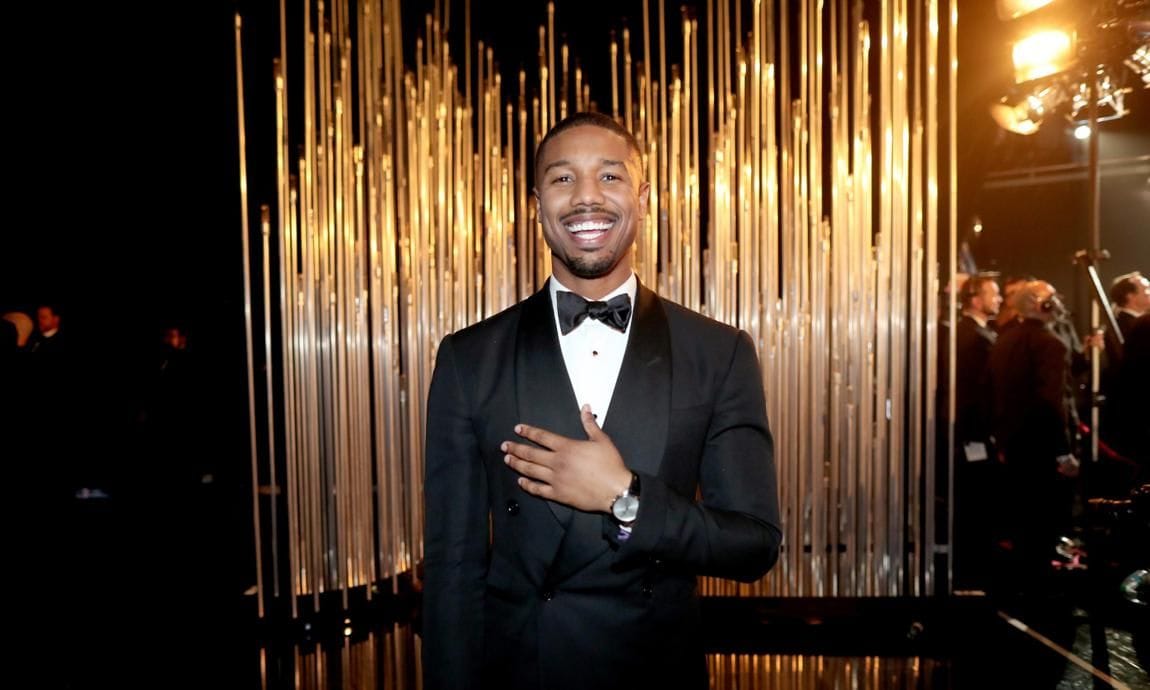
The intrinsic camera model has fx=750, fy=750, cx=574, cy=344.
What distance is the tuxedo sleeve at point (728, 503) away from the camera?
1.07m

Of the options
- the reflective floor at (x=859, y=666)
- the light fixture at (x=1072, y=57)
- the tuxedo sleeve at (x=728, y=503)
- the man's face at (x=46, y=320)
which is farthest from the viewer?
the man's face at (x=46, y=320)

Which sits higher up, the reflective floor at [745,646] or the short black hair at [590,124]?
the short black hair at [590,124]

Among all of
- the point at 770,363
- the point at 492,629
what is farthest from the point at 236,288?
the point at 492,629

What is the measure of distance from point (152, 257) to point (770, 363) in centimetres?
658

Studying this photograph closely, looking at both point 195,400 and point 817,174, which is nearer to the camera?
point 817,174

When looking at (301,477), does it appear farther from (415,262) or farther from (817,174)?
(817,174)

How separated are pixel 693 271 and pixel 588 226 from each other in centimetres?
198

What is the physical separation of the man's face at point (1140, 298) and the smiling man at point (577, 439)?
4.32m

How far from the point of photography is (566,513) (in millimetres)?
1219

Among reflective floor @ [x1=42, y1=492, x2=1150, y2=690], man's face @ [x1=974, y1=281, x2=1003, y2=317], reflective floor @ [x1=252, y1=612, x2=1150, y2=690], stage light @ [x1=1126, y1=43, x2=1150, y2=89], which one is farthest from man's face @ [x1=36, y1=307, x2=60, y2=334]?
stage light @ [x1=1126, y1=43, x2=1150, y2=89]

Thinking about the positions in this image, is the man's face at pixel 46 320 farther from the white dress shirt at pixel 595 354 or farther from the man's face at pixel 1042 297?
the man's face at pixel 1042 297

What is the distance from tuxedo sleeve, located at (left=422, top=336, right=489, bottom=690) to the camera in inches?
48.3

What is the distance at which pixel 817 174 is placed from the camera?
3084mm

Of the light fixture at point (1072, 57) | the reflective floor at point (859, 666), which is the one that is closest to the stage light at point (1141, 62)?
the light fixture at point (1072, 57)
